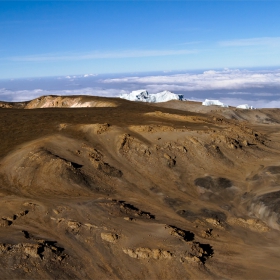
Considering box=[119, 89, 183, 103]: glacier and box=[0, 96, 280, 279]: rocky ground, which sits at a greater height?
Result: box=[119, 89, 183, 103]: glacier

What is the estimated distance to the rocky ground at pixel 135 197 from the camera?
59.8 feet

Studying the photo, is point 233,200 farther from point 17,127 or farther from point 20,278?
point 17,127

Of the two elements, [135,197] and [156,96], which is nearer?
[135,197]

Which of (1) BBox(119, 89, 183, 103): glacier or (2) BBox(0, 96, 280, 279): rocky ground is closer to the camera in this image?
(2) BBox(0, 96, 280, 279): rocky ground

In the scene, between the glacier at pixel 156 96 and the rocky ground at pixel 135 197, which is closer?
the rocky ground at pixel 135 197

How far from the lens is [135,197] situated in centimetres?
2683

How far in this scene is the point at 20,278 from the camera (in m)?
15.8

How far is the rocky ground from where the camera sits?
1823cm

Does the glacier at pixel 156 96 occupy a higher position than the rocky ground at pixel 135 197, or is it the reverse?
the glacier at pixel 156 96

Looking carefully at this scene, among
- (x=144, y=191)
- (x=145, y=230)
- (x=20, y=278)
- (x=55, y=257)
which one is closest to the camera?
(x=20, y=278)

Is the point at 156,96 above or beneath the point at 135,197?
above

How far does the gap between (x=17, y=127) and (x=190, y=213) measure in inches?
902

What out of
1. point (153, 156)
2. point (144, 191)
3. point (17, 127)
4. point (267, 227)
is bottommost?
point (267, 227)

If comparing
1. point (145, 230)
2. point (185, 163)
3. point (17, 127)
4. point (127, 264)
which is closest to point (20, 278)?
point (127, 264)
